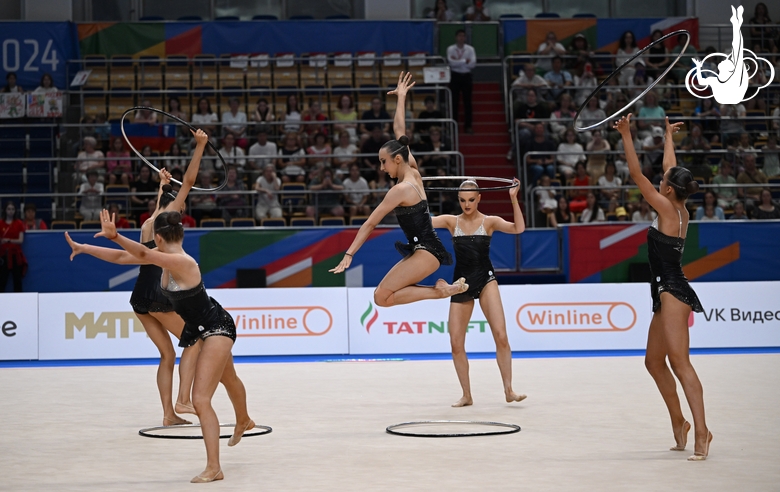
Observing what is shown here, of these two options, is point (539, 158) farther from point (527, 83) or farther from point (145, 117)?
point (145, 117)

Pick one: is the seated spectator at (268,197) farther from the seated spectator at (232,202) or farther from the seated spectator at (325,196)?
the seated spectator at (325,196)

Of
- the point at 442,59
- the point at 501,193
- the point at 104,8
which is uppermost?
the point at 104,8

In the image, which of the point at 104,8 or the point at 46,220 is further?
the point at 104,8

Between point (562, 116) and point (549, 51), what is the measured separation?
2708 millimetres

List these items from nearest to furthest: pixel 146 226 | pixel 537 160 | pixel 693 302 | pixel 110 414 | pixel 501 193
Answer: pixel 693 302, pixel 146 226, pixel 110 414, pixel 537 160, pixel 501 193

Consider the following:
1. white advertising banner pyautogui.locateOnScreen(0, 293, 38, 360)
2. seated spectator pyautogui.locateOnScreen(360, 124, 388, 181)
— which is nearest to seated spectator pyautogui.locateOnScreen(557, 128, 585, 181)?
seated spectator pyautogui.locateOnScreen(360, 124, 388, 181)

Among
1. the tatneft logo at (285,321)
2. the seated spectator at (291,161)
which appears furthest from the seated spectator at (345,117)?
the tatneft logo at (285,321)

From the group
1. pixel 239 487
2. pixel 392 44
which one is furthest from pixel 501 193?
pixel 239 487

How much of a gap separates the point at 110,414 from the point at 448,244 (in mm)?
8517

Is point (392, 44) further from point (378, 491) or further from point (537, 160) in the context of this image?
point (378, 491)

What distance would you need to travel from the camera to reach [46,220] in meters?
18.6

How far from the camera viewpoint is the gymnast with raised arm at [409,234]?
7.77 m

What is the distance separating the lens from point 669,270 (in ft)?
21.6

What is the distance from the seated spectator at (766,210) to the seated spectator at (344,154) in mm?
7701
